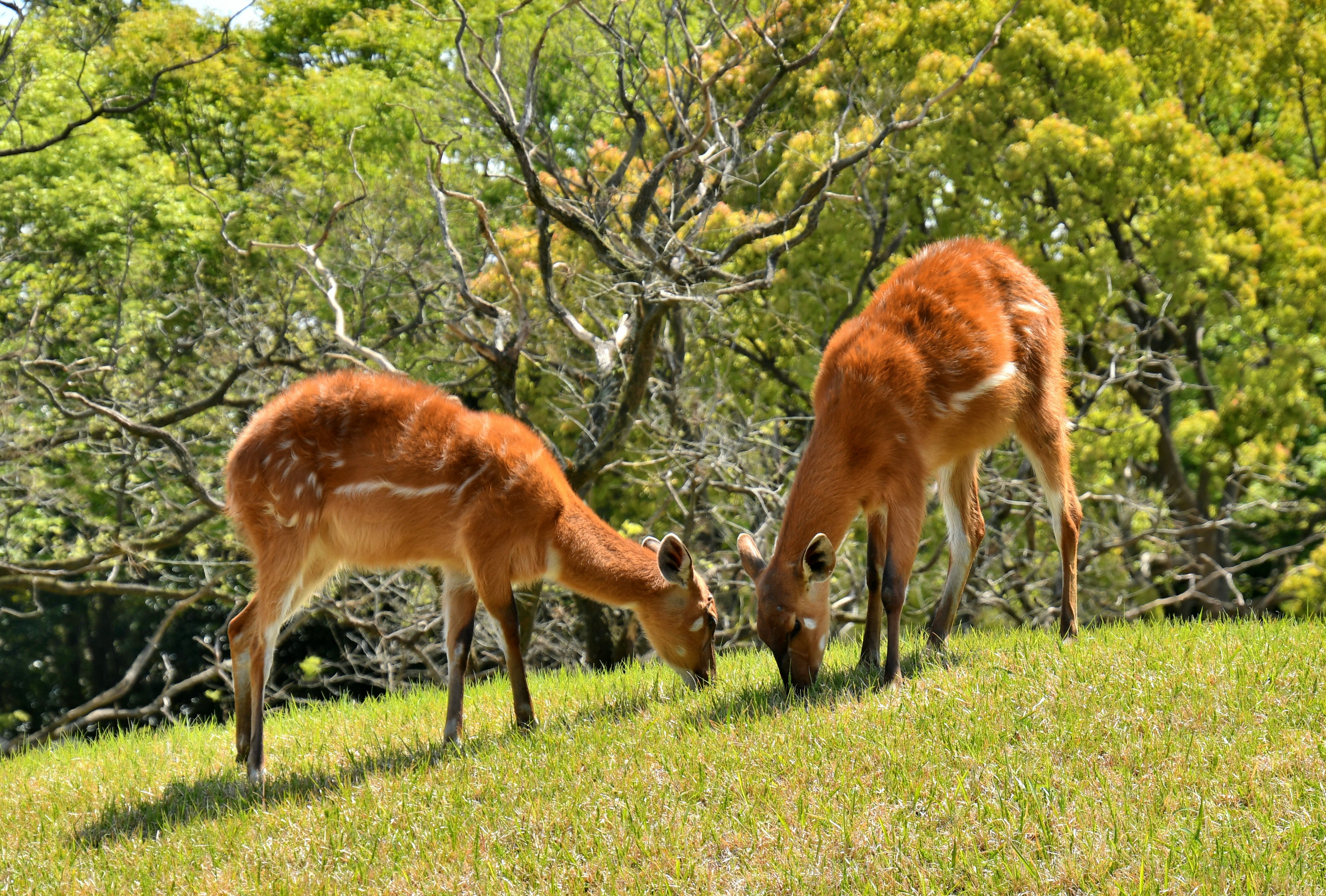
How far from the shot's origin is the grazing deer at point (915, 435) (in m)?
6.46

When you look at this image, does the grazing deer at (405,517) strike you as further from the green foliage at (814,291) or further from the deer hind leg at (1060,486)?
the green foliage at (814,291)

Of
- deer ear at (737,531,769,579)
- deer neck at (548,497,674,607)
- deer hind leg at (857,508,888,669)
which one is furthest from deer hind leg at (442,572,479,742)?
deer hind leg at (857,508,888,669)

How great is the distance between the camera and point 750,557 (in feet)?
23.7

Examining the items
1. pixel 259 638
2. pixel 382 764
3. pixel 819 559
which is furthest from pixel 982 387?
pixel 259 638

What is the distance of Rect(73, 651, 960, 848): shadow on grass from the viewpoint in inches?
222

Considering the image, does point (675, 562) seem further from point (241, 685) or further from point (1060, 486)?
point (241, 685)

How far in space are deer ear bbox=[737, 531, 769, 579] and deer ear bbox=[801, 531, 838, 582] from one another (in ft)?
1.79

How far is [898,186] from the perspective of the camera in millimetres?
17250

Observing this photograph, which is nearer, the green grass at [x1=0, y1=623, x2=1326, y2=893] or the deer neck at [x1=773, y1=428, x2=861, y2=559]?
the green grass at [x1=0, y1=623, x2=1326, y2=893]

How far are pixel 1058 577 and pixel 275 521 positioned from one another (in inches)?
446

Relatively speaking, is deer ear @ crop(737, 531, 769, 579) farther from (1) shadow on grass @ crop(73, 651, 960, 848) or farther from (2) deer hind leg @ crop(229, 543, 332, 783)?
(2) deer hind leg @ crop(229, 543, 332, 783)

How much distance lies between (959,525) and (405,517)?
3687 mm

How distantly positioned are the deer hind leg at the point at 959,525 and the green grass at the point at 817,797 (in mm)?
685

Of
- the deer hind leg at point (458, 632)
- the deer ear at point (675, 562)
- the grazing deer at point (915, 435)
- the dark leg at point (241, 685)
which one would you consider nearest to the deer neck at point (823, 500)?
the grazing deer at point (915, 435)
